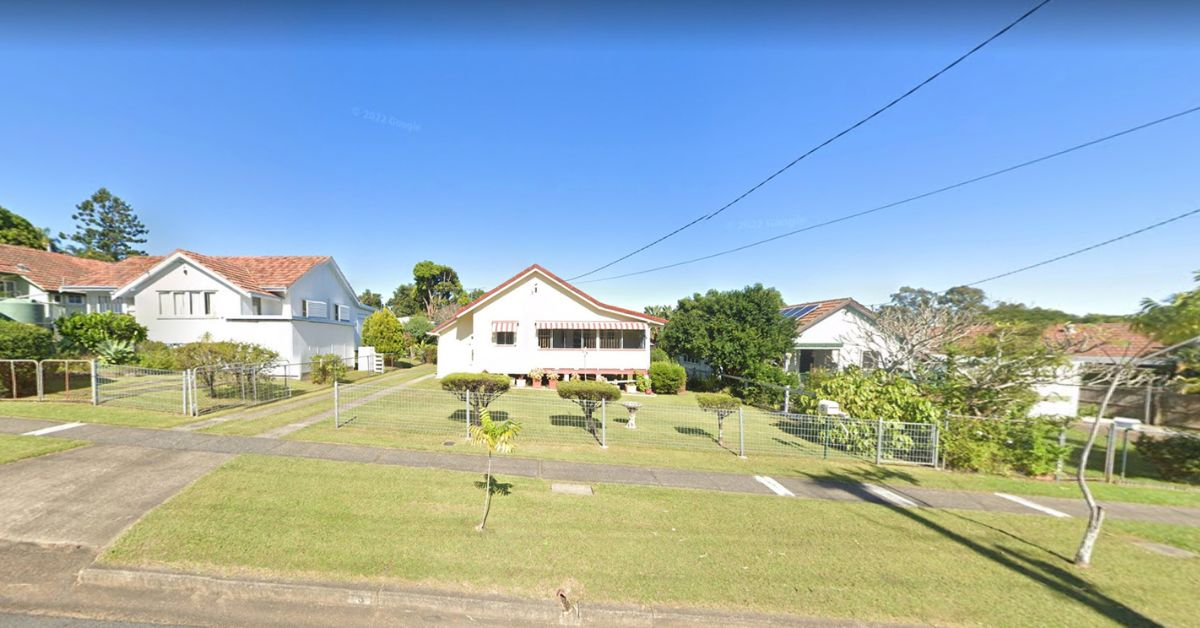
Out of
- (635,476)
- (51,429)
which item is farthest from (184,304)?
(635,476)

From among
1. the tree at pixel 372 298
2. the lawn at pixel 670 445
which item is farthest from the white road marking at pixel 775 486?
the tree at pixel 372 298

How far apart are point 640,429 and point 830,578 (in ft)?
22.6

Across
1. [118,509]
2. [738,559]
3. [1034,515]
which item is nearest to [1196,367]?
[1034,515]

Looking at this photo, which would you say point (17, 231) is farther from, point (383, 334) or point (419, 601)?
point (419, 601)

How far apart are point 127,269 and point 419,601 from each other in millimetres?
34160

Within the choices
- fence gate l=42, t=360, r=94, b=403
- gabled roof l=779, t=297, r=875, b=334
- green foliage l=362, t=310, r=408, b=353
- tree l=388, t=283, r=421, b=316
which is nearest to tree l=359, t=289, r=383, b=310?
tree l=388, t=283, r=421, b=316

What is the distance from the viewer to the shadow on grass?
3.68 m

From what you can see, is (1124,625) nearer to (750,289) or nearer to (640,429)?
(640,429)

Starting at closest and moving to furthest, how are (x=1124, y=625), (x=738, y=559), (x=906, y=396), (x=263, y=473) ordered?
(x=1124, y=625)
(x=738, y=559)
(x=263, y=473)
(x=906, y=396)

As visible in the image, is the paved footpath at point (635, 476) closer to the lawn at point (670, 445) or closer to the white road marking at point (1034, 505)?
the white road marking at point (1034, 505)

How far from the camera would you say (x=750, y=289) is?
60.4 ft

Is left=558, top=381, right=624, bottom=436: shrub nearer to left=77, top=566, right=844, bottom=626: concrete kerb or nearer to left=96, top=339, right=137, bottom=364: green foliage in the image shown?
left=77, top=566, right=844, bottom=626: concrete kerb

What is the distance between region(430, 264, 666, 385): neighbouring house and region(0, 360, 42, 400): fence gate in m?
11.1

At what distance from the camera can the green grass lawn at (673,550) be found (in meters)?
3.64
